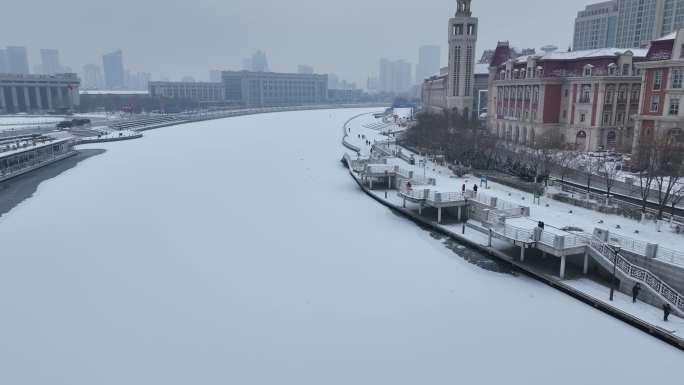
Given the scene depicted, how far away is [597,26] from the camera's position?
14162cm

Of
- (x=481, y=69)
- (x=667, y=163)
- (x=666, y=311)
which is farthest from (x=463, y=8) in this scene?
(x=666, y=311)

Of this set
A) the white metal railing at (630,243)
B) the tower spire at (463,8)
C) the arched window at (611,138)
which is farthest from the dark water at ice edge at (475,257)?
the tower spire at (463,8)

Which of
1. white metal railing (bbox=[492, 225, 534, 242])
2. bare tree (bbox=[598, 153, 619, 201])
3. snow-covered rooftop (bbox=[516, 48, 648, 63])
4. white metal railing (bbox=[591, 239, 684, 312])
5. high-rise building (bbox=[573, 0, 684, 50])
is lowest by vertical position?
white metal railing (bbox=[591, 239, 684, 312])

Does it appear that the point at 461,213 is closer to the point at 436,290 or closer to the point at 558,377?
the point at 436,290

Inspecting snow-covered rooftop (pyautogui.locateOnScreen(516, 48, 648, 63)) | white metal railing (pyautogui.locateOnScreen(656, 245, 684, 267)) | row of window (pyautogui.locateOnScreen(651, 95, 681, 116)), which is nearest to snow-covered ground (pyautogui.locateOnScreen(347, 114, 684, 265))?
white metal railing (pyautogui.locateOnScreen(656, 245, 684, 267))

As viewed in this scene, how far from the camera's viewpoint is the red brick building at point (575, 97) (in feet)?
156

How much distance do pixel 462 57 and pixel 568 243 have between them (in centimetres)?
7134

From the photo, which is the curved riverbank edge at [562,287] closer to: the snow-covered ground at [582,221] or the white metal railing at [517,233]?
the white metal railing at [517,233]

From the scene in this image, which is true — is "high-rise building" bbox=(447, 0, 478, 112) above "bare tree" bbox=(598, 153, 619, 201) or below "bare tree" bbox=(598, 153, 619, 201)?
above

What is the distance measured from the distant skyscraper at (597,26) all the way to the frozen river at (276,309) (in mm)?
133927

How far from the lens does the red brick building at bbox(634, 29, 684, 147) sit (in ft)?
123

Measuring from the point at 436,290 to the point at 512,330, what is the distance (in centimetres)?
426

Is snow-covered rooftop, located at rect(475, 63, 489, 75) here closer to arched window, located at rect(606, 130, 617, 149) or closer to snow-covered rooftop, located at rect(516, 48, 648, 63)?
snow-covered rooftop, located at rect(516, 48, 648, 63)

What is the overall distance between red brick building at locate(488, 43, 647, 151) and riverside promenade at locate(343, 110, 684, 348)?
2053 centimetres
